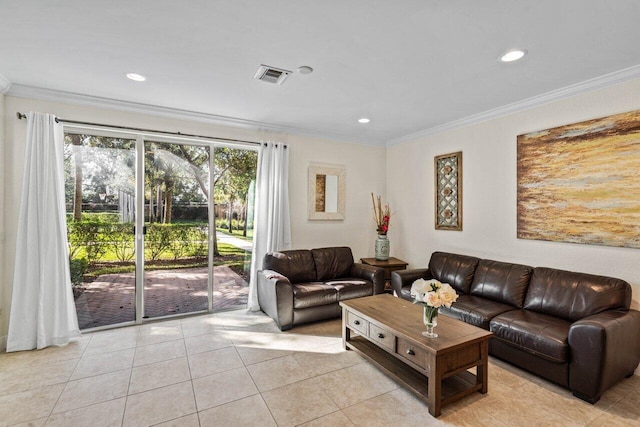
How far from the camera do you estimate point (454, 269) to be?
12.6 ft

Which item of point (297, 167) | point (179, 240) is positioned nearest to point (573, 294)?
point (297, 167)

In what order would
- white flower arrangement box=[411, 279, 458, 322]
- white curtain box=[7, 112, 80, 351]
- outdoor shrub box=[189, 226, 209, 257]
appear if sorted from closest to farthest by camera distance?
white flower arrangement box=[411, 279, 458, 322]
white curtain box=[7, 112, 80, 351]
outdoor shrub box=[189, 226, 209, 257]

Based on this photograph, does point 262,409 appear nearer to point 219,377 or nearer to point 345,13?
point 219,377

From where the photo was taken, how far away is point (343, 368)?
2688 mm

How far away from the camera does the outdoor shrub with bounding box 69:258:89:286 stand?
3.40 meters

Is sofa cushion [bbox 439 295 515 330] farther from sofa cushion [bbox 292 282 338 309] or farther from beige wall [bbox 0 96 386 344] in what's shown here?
beige wall [bbox 0 96 386 344]

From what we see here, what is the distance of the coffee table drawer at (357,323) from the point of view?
2.79 metres

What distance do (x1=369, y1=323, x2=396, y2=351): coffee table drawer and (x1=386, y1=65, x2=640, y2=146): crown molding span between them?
114 inches

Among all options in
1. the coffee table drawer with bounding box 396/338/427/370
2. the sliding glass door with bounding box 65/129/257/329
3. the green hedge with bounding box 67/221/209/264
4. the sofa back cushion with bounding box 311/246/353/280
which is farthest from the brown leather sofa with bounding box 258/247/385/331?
the coffee table drawer with bounding box 396/338/427/370

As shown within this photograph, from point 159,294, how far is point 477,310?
12.4ft

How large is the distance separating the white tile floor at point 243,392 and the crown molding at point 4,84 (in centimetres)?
257

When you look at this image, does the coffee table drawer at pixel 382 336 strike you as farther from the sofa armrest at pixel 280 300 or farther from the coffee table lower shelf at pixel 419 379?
the sofa armrest at pixel 280 300

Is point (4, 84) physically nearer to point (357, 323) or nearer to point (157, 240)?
point (157, 240)

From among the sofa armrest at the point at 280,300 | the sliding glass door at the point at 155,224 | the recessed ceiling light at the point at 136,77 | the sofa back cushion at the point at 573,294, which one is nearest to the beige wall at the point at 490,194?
the sofa back cushion at the point at 573,294
